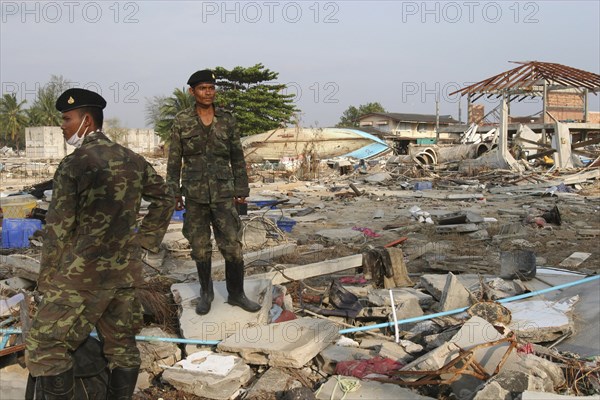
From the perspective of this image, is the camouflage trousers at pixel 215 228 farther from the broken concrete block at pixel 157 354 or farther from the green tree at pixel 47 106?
the green tree at pixel 47 106

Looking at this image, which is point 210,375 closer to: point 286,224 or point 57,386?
point 57,386

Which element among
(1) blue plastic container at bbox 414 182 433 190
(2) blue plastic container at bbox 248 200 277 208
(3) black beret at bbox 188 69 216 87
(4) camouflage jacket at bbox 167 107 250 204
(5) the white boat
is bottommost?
(2) blue plastic container at bbox 248 200 277 208

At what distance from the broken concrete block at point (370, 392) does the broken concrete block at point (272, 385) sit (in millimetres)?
217

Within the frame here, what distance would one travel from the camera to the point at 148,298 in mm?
4215

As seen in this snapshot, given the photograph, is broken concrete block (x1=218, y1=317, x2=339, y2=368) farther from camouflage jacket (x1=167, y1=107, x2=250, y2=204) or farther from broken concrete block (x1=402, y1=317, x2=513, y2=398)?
camouflage jacket (x1=167, y1=107, x2=250, y2=204)

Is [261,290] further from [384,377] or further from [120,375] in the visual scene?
[120,375]

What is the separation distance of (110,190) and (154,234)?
1.33 feet

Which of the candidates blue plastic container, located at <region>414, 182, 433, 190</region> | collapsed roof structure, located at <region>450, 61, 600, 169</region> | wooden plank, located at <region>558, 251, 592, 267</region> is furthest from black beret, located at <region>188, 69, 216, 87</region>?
collapsed roof structure, located at <region>450, 61, 600, 169</region>

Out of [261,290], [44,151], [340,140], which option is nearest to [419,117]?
[340,140]

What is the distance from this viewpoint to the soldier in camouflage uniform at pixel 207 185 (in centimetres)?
395

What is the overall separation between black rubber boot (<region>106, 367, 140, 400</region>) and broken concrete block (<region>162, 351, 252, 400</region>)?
0.62 meters

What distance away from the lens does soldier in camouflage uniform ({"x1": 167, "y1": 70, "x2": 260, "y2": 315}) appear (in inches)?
156

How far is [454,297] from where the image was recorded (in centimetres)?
452

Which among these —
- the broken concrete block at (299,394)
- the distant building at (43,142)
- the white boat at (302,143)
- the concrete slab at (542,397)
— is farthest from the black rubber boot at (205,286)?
the distant building at (43,142)
